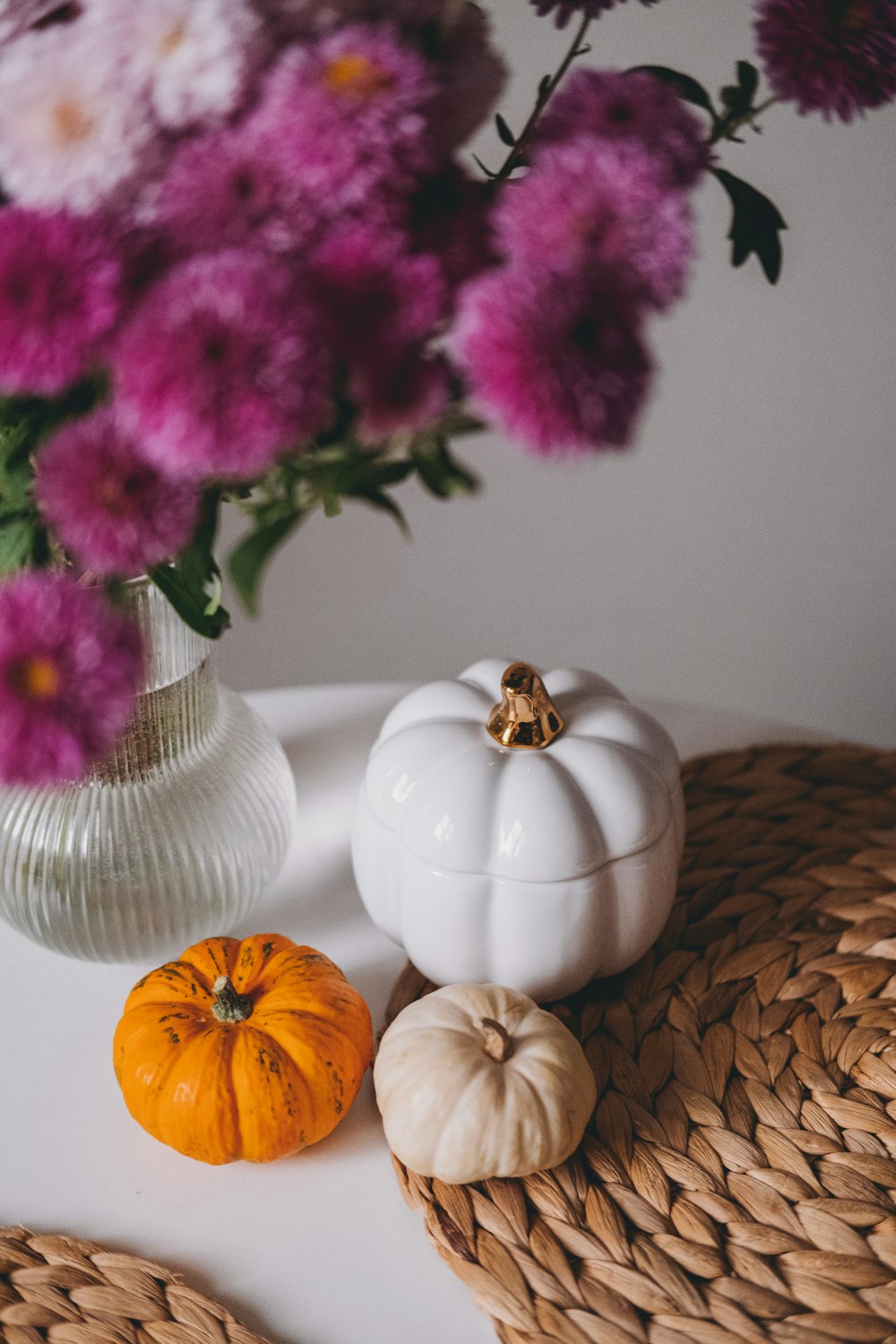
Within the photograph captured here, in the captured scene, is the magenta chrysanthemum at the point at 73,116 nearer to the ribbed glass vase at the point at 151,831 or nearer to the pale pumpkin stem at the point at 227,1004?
the ribbed glass vase at the point at 151,831

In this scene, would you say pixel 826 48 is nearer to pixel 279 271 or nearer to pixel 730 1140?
pixel 279 271

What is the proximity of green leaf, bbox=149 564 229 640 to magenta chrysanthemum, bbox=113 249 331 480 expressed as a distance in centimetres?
14

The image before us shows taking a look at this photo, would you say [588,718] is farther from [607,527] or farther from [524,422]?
[607,527]

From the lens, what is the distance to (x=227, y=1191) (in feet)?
2.01

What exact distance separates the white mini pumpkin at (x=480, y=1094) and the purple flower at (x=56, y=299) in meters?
0.37

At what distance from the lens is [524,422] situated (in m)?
0.34

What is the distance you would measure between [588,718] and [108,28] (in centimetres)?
46

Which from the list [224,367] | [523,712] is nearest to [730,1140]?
[523,712]

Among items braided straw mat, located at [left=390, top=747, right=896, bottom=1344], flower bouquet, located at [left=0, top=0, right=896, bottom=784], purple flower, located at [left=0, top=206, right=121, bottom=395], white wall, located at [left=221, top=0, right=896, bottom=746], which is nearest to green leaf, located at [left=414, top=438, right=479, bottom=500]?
flower bouquet, located at [left=0, top=0, right=896, bottom=784]

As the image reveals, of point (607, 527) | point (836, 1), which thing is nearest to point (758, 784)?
point (836, 1)

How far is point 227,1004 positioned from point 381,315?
38 cm

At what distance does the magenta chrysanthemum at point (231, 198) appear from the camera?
1.17ft

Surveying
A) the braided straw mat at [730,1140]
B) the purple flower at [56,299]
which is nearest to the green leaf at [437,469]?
the purple flower at [56,299]

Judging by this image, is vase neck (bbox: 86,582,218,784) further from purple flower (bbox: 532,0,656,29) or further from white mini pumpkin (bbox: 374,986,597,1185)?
purple flower (bbox: 532,0,656,29)
